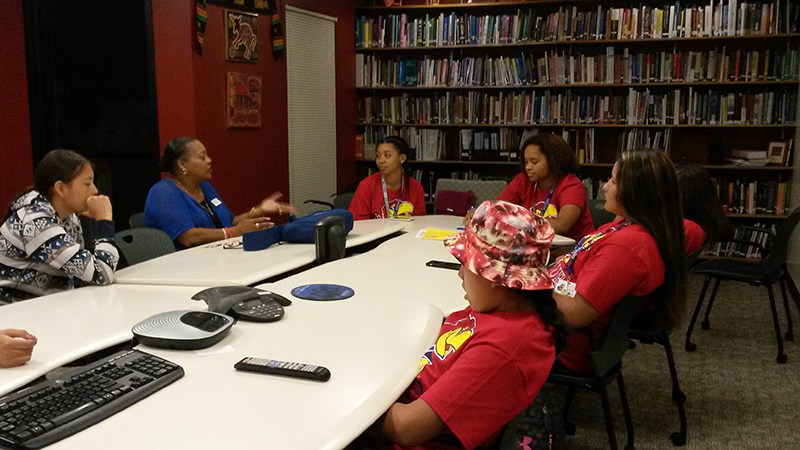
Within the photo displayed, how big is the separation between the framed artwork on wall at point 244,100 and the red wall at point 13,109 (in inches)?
60.4

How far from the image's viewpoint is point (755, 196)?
598 centimetres

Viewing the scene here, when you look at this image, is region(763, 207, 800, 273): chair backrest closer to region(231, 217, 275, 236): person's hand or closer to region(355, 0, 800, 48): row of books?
region(355, 0, 800, 48): row of books

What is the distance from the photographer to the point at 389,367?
1.61 m

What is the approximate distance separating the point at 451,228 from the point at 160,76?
90.7 inches

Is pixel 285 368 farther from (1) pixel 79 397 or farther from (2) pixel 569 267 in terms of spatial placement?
(2) pixel 569 267

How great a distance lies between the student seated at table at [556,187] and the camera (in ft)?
12.9

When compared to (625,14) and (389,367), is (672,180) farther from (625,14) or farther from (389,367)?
(625,14)

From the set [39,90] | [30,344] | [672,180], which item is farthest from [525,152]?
[39,90]

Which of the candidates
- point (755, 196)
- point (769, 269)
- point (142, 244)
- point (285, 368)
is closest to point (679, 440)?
point (769, 269)

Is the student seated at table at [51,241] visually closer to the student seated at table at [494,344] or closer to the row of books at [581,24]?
the student seated at table at [494,344]

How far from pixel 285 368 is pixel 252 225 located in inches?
80.1

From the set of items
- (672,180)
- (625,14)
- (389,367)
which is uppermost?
(625,14)

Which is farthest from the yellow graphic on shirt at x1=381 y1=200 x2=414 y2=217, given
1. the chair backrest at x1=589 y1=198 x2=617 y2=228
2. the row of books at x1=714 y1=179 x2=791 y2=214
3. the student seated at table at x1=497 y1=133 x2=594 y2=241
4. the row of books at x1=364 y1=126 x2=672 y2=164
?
the row of books at x1=714 y1=179 x2=791 y2=214

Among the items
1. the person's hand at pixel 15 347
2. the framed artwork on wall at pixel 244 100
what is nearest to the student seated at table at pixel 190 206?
the framed artwork on wall at pixel 244 100
